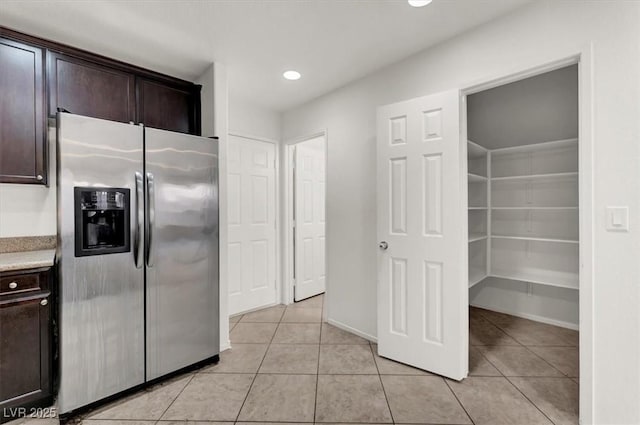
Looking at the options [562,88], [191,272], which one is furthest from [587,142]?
[191,272]

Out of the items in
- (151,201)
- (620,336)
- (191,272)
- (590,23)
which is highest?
(590,23)

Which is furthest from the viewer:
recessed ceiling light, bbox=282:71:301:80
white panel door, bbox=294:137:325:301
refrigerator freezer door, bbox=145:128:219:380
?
white panel door, bbox=294:137:325:301

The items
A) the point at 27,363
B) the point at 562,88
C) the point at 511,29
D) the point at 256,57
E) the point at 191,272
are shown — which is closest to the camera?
the point at 27,363

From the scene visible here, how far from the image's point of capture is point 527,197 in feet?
10.6

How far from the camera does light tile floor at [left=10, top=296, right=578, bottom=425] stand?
69.4 inches

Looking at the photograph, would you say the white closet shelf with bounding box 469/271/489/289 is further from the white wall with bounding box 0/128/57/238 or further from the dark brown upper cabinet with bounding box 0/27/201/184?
the white wall with bounding box 0/128/57/238

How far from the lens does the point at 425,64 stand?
91.9 inches

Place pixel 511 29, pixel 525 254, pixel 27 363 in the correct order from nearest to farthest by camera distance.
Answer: pixel 27 363, pixel 511 29, pixel 525 254

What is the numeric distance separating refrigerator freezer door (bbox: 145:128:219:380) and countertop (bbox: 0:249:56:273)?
0.56 meters

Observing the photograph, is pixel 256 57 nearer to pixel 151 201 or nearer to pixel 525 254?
pixel 151 201

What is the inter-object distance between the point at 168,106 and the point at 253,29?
1080 millimetres

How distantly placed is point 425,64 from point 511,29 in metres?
0.60

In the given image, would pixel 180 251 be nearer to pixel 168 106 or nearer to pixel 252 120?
pixel 168 106

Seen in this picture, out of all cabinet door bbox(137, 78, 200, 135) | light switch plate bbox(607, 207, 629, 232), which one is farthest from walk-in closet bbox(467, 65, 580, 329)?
cabinet door bbox(137, 78, 200, 135)
